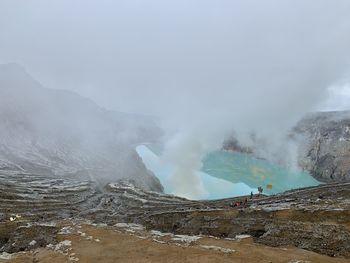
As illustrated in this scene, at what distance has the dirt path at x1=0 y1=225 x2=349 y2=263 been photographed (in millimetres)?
61844

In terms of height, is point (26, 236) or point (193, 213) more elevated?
point (193, 213)

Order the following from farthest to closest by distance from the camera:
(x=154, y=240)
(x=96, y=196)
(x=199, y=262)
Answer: (x=96, y=196)
(x=154, y=240)
(x=199, y=262)

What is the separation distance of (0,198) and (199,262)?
12591 centimetres

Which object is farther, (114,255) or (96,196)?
(96,196)

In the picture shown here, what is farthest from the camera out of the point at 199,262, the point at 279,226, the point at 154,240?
the point at 279,226

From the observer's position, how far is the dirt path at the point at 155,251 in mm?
61844

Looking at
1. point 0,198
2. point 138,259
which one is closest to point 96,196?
point 0,198

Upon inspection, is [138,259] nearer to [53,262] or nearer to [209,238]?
[53,262]

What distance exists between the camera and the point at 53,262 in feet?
216

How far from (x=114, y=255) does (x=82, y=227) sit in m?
26.6

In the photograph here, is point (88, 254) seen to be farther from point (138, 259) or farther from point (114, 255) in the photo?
point (138, 259)

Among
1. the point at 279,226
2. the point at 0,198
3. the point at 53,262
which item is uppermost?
the point at 0,198

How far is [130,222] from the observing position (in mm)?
110125

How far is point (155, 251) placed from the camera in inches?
2677
